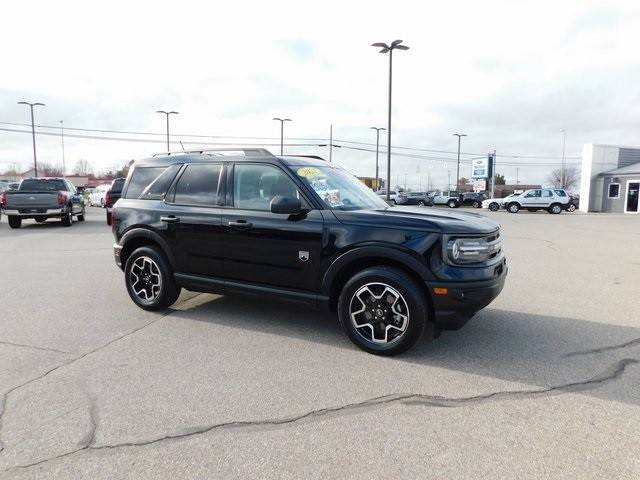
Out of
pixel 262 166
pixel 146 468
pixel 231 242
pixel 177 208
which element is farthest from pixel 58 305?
pixel 146 468

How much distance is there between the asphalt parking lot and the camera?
2.63 meters

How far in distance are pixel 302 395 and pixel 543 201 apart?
3454cm

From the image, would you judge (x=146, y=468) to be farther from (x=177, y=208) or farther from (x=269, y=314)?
(x=177, y=208)

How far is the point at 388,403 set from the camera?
3.31 m

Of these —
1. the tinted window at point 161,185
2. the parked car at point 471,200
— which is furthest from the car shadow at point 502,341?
the parked car at point 471,200

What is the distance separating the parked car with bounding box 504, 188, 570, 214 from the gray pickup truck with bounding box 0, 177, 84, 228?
2964cm

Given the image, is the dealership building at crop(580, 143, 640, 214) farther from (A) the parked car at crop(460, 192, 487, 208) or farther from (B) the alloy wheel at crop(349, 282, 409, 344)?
(B) the alloy wheel at crop(349, 282, 409, 344)

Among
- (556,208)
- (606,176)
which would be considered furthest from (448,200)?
(556,208)

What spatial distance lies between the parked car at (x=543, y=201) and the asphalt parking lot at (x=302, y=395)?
30.2 metres

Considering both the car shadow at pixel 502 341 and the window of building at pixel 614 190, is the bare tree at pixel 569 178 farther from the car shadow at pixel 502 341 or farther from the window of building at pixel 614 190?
the car shadow at pixel 502 341

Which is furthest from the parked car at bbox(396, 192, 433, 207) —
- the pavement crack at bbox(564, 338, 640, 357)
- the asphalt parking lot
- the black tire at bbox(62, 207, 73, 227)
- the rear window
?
the pavement crack at bbox(564, 338, 640, 357)

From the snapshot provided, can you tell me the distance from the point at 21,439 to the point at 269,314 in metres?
2.90

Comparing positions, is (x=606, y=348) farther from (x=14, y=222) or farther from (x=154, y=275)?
(x=14, y=222)

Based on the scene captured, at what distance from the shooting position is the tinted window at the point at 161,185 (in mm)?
5512
